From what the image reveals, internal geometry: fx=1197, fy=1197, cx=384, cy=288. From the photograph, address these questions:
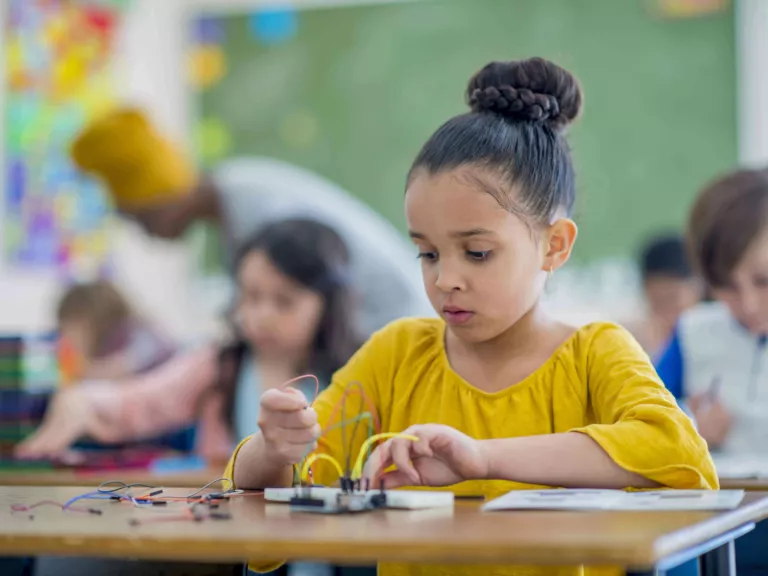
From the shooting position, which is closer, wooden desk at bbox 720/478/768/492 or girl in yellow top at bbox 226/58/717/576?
girl in yellow top at bbox 226/58/717/576

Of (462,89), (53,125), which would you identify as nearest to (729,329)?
(462,89)

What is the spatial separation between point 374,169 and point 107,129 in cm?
245

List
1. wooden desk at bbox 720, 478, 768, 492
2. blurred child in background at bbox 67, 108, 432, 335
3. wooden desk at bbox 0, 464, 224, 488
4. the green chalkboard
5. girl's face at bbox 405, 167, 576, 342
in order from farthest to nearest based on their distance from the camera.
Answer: the green chalkboard < blurred child in background at bbox 67, 108, 432, 335 < wooden desk at bbox 0, 464, 224, 488 < wooden desk at bbox 720, 478, 768, 492 < girl's face at bbox 405, 167, 576, 342

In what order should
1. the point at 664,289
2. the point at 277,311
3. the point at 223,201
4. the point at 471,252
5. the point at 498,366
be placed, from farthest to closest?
the point at 664,289, the point at 223,201, the point at 277,311, the point at 498,366, the point at 471,252

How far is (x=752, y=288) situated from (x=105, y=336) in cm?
280

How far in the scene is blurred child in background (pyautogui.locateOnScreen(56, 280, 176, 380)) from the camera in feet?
14.4

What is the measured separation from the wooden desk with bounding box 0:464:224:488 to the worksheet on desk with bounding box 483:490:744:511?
88 cm

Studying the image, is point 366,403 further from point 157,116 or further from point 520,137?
point 157,116

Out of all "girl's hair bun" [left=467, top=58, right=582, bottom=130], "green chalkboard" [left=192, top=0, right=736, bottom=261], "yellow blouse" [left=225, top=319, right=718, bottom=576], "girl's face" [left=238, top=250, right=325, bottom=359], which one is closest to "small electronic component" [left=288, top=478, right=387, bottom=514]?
"yellow blouse" [left=225, top=319, right=718, bottom=576]

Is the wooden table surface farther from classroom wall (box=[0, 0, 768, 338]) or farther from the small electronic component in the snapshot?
classroom wall (box=[0, 0, 768, 338])

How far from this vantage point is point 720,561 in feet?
4.11

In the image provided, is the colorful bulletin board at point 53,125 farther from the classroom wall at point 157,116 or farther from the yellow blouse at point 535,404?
the yellow blouse at point 535,404

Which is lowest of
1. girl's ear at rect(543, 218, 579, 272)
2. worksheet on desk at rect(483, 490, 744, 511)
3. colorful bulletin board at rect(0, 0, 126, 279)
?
worksheet on desk at rect(483, 490, 744, 511)

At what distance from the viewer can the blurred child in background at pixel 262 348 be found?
9.58ft
